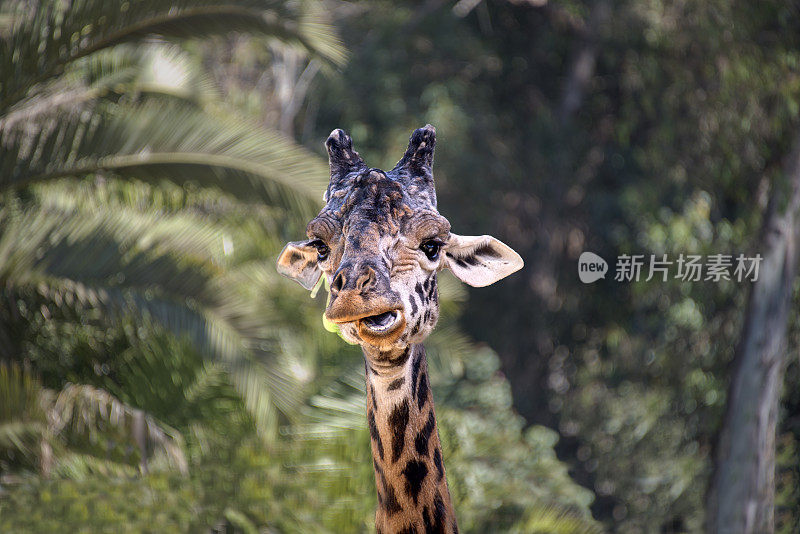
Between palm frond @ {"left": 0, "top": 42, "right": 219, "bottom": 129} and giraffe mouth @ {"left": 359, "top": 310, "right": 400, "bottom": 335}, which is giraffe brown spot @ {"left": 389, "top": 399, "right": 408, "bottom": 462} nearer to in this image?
giraffe mouth @ {"left": 359, "top": 310, "right": 400, "bottom": 335}

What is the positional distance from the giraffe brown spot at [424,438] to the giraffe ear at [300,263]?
0.68 m

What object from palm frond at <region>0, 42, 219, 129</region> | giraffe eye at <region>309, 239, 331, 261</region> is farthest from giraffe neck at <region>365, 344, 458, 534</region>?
palm frond at <region>0, 42, 219, 129</region>

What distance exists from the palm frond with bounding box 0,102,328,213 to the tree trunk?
19.7 ft

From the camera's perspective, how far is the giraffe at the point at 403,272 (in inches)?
124

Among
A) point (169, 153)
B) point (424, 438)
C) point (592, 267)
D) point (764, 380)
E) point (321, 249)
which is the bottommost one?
point (764, 380)

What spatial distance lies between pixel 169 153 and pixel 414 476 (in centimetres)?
460

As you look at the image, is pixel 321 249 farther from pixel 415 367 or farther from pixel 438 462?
pixel 438 462

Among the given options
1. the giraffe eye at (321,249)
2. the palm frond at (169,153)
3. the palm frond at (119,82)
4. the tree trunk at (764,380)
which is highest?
the palm frond at (119,82)

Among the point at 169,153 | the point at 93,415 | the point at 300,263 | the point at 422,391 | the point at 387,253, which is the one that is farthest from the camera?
the point at 169,153

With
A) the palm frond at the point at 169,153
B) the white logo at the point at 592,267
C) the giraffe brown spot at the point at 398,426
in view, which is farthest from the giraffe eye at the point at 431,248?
the white logo at the point at 592,267

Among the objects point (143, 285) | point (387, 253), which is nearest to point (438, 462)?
point (387, 253)

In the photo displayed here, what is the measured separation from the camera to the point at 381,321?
117 inches

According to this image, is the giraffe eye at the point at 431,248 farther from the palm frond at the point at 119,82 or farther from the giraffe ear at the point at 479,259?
the palm frond at the point at 119,82

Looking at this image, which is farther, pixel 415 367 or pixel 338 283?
pixel 415 367
